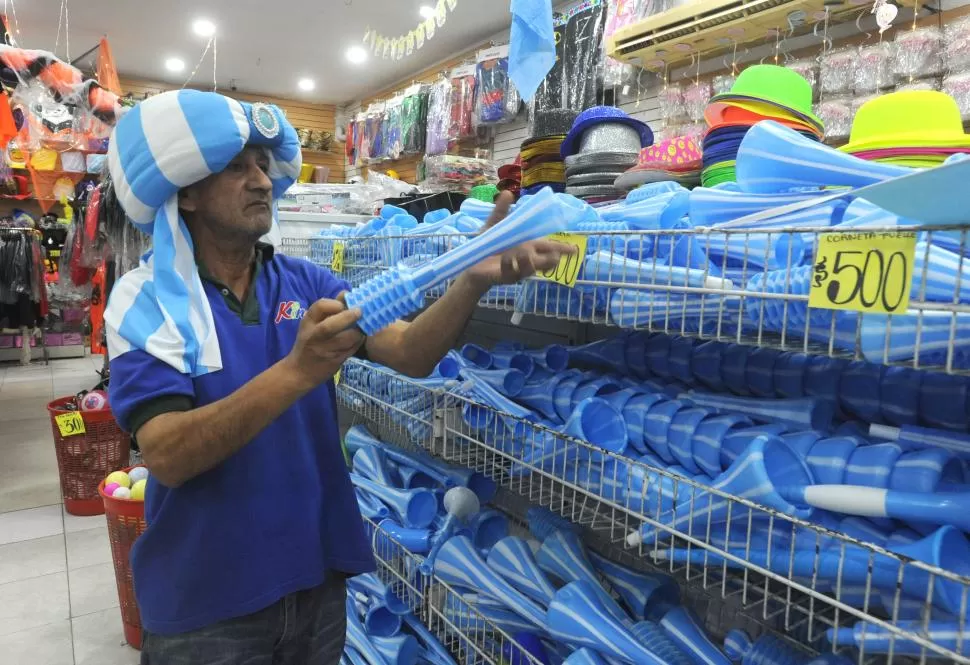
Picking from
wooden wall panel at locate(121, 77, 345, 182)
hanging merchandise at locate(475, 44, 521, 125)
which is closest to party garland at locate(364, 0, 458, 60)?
hanging merchandise at locate(475, 44, 521, 125)

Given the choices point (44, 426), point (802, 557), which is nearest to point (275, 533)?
point (802, 557)

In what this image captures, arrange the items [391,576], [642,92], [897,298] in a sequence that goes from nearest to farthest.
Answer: [897,298] < [391,576] < [642,92]

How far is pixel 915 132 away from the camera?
91 cm

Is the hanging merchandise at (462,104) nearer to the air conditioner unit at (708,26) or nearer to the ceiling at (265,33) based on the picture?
the ceiling at (265,33)

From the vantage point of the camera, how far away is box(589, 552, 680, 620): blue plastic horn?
1.35 meters

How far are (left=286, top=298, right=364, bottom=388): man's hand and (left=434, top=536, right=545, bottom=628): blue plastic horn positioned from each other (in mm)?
821

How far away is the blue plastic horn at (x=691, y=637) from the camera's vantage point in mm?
1139

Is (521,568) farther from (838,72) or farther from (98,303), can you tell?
(98,303)

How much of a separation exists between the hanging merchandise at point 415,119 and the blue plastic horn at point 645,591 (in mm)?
4594

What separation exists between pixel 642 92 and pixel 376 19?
289cm

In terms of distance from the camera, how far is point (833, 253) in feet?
2.21

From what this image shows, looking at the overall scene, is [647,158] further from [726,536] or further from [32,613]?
[32,613]

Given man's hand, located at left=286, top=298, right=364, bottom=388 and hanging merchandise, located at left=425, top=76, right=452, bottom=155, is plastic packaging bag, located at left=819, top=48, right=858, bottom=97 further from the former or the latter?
hanging merchandise, located at left=425, top=76, right=452, bottom=155

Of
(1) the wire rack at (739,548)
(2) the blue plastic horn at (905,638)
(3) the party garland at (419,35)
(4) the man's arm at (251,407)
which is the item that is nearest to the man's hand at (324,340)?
Answer: (4) the man's arm at (251,407)
